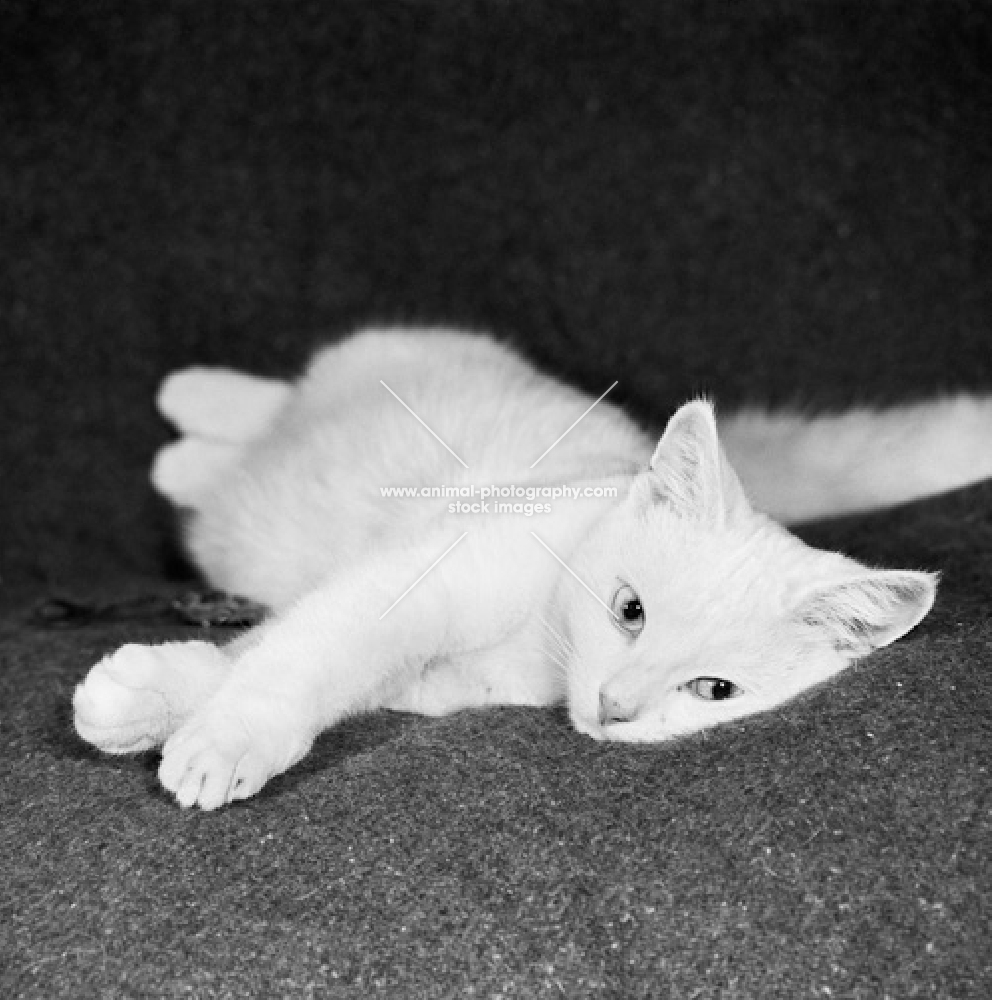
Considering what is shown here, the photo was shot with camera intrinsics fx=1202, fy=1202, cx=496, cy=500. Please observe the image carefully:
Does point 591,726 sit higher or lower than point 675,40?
lower

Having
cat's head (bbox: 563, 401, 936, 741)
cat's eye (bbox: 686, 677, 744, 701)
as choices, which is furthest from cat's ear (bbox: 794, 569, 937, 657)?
cat's eye (bbox: 686, 677, 744, 701)

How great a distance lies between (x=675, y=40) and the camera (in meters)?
2.41

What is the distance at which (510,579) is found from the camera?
62.8 inches

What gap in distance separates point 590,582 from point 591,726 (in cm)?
19

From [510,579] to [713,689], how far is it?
31 cm

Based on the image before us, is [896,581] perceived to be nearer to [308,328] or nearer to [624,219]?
[624,219]

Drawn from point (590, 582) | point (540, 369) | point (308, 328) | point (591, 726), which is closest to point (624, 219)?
point (540, 369)

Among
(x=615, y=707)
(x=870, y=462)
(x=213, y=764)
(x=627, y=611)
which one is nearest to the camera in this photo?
(x=213, y=764)

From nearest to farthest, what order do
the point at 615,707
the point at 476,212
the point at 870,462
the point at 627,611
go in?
the point at 615,707
the point at 627,611
the point at 870,462
the point at 476,212

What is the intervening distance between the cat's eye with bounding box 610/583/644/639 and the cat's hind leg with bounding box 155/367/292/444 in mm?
1004

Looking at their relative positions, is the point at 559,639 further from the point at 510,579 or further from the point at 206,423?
the point at 206,423

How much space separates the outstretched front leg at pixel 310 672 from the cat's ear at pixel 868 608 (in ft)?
1.51

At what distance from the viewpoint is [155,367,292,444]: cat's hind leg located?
2.28 meters

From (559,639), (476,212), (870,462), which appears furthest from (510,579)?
(476,212)
